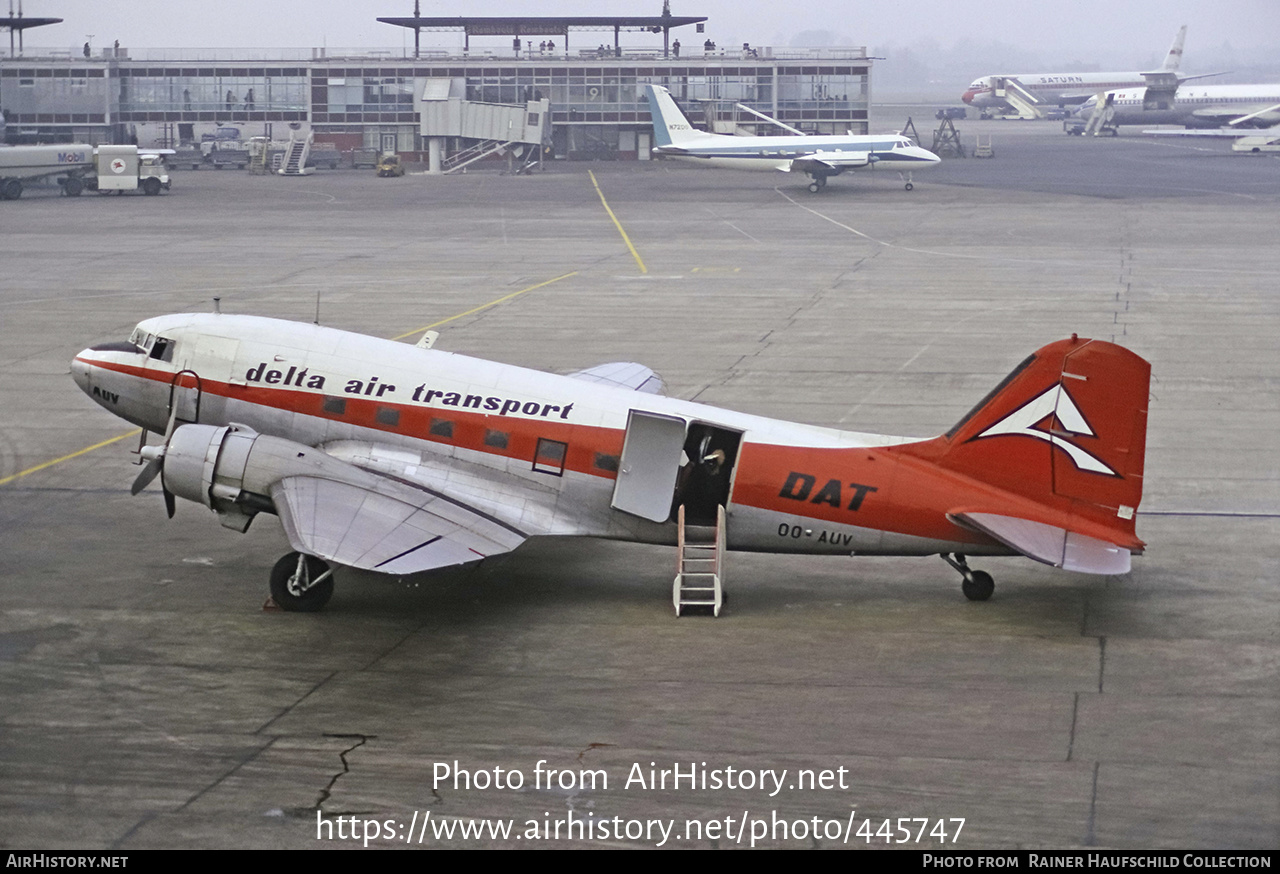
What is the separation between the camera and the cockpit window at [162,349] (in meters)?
22.9

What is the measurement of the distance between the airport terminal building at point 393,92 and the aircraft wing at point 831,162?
147ft

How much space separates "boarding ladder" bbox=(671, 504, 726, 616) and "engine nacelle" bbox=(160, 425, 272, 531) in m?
5.90

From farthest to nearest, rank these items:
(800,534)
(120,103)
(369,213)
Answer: (120,103), (369,213), (800,534)

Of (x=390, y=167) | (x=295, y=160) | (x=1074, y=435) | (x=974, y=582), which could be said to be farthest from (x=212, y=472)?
(x=295, y=160)

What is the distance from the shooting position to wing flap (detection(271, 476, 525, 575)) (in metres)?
18.3

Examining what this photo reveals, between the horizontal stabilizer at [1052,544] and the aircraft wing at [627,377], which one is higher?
the aircraft wing at [627,377]

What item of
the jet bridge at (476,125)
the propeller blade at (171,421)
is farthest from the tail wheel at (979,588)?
the jet bridge at (476,125)

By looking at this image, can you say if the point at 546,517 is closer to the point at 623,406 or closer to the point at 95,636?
the point at 623,406

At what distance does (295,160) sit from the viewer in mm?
131375

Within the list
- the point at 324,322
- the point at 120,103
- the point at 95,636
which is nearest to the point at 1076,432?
the point at 95,636

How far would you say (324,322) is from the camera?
1829 inches

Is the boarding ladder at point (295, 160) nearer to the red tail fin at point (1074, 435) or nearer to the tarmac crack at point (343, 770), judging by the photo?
the red tail fin at point (1074, 435)

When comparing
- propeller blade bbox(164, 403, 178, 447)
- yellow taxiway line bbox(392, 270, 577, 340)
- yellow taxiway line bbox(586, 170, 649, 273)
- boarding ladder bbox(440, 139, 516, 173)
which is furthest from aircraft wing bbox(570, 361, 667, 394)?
boarding ladder bbox(440, 139, 516, 173)

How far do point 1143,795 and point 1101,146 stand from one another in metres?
152
